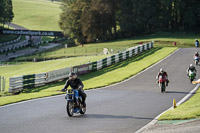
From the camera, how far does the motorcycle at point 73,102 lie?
15.0m

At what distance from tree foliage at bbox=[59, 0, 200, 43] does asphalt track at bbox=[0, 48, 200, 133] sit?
63878mm

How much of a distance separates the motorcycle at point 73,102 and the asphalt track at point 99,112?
272mm

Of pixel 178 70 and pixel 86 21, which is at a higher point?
pixel 86 21

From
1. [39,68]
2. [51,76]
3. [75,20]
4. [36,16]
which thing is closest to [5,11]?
[75,20]

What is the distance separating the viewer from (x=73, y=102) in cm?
1519

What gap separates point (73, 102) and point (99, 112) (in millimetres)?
1558

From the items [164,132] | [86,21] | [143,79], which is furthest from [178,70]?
[86,21]

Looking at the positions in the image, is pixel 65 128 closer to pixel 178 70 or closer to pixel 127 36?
pixel 178 70

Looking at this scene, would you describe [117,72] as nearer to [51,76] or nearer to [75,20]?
[51,76]

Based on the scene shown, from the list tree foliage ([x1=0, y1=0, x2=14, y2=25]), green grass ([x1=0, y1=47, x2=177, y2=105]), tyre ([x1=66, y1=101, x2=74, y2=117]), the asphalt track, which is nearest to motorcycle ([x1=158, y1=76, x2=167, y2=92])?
the asphalt track

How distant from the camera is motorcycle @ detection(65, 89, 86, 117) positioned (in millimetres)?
14992

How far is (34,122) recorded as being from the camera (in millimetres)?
13992

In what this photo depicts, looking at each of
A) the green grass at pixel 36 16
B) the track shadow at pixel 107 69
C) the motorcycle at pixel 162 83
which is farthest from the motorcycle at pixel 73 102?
the green grass at pixel 36 16

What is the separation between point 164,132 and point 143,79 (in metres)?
20.6
